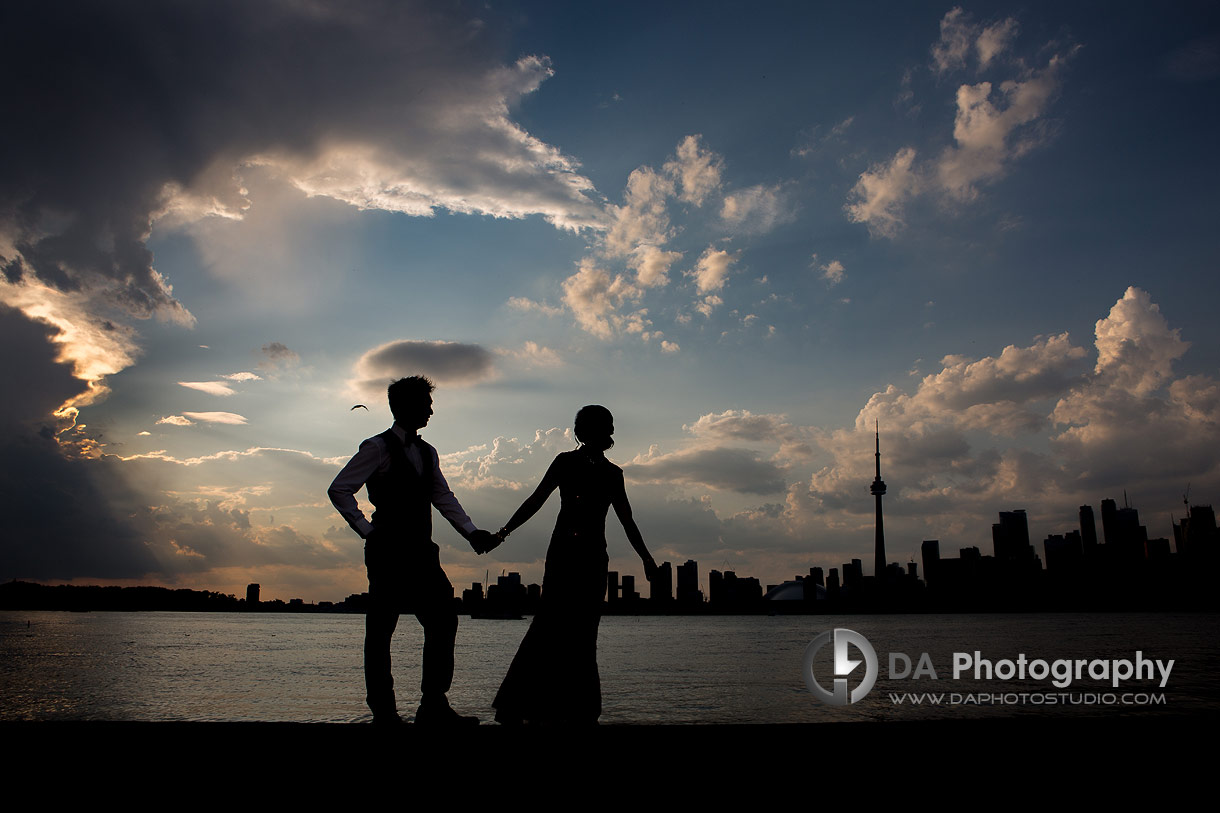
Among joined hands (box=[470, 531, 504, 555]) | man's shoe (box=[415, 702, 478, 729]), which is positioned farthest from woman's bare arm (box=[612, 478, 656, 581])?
man's shoe (box=[415, 702, 478, 729])

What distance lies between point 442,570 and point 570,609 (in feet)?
3.24

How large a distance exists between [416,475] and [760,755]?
286cm

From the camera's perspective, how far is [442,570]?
5.17m

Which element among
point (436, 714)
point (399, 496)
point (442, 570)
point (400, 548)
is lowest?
point (436, 714)

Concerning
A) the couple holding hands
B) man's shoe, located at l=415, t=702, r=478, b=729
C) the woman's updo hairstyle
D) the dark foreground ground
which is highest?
the woman's updo hairstyle

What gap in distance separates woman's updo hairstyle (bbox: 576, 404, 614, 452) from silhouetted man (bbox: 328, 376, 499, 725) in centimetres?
110

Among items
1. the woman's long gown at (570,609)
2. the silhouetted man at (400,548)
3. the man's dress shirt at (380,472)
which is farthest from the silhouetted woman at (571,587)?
the silhouetted man at (400,548)

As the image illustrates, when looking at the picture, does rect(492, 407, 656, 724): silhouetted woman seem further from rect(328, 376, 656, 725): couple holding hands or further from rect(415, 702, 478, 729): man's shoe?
rect(415, 702, 478, 729): man's shoe

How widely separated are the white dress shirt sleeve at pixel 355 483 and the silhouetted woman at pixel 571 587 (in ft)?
3.34

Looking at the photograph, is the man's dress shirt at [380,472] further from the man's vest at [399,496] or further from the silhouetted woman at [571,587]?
the silhouetted woman at [571,587]

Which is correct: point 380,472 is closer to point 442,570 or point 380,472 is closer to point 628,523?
point 442,570

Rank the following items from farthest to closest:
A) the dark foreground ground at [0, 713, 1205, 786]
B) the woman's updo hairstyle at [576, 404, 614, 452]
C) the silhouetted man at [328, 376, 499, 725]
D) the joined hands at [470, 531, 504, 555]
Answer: the woman's updo hairstyle at [576, 404, 614, 452] < the joined hands at [470, 531, 504, 555] < the silhouetted man at [328, 376, 499, 725] < the dark foreground ground at [0, 713, 1205, 786]

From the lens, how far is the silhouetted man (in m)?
4.79

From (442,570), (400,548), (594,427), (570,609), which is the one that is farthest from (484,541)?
(594,427)
